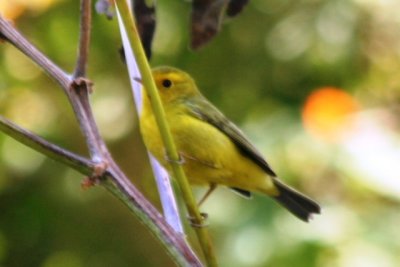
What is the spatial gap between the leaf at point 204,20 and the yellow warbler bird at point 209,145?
0.58 m

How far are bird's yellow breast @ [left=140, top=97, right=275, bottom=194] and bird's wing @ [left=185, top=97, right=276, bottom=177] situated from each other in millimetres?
11

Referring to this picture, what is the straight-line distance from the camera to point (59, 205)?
10.4 feet

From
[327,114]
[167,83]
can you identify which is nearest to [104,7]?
[167,83]

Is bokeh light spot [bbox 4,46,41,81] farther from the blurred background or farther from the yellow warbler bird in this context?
the yellow warbler bird

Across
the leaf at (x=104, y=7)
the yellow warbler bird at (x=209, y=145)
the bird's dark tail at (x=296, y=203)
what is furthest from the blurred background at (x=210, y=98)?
the leaf at (x=104, y=7)

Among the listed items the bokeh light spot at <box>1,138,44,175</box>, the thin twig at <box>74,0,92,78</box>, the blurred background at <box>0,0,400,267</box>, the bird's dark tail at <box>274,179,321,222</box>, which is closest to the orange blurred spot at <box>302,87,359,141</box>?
the blurred background at <box>0,0,400,267</box>

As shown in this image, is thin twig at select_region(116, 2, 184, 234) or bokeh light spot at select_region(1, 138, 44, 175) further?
bokeh light spot at select_region(1, 138, 44, 175)

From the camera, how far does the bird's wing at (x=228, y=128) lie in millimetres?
1886

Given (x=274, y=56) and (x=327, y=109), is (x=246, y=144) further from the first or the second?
(x=274, y=56)

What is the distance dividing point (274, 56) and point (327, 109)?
797 millimetres

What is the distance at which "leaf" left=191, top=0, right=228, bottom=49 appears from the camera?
1.06m

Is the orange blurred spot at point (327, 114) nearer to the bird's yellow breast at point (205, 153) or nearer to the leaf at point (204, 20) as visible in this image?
the bird's yellow breast at point (205, 153)

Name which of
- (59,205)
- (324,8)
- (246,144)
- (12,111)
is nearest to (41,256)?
(59,205)

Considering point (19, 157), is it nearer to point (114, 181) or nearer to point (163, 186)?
point (163, 186)
